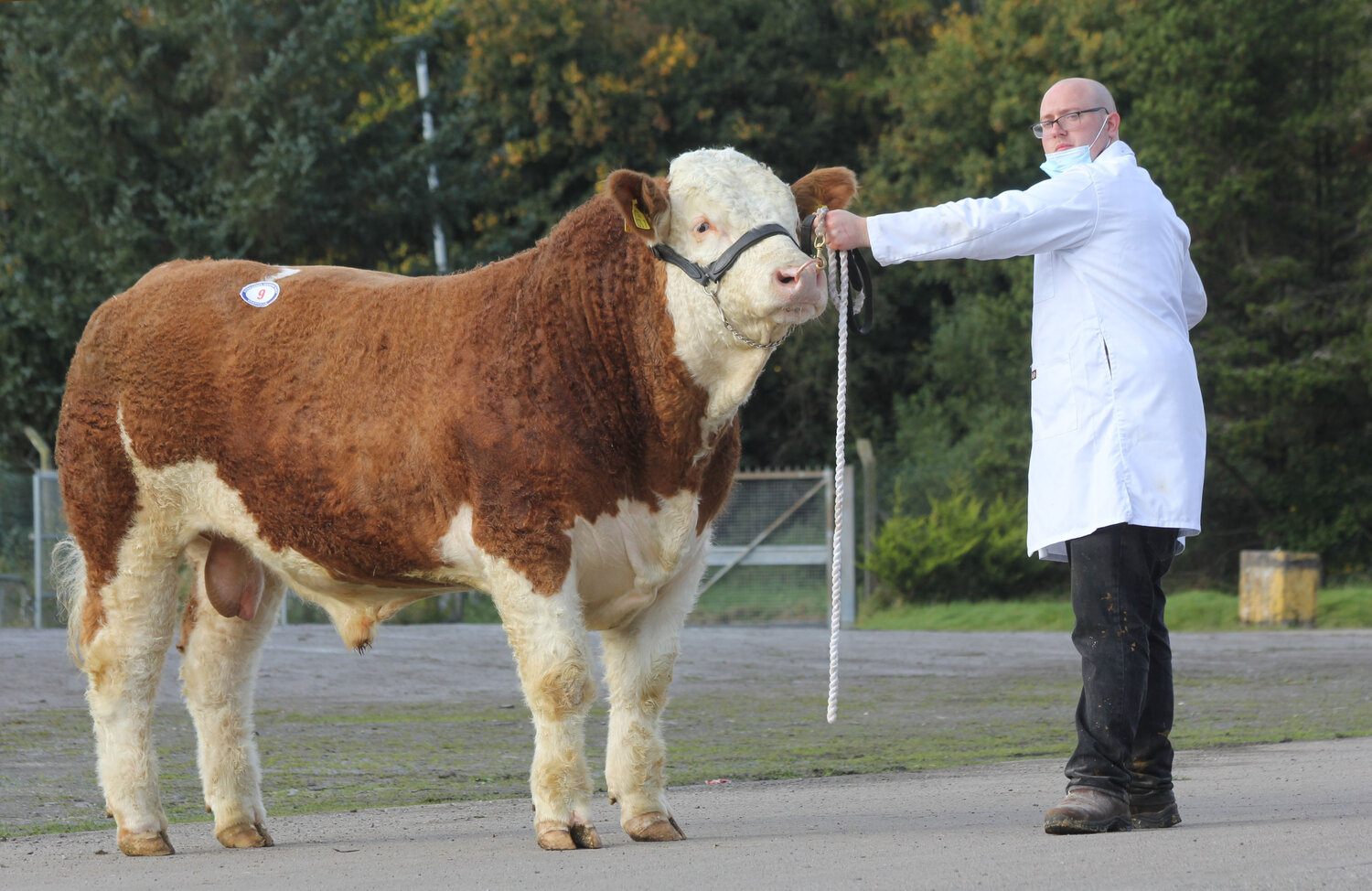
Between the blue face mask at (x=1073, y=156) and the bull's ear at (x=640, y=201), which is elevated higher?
the blue face mask at (x=1073, y=156)

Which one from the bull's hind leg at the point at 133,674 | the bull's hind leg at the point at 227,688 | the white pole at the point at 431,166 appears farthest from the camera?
the white pole at the point at 431,166

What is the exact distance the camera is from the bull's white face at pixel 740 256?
518cm

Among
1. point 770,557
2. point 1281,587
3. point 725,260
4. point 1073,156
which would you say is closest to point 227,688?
point 725,260

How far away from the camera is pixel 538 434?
17.7 ft

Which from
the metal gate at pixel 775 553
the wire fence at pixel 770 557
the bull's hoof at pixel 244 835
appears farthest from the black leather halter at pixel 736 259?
the metal gate at pixel 775 553

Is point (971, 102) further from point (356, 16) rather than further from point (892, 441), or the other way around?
point (356, 16)

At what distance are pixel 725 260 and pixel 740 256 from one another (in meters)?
0.06

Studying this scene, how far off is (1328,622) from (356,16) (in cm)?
1826

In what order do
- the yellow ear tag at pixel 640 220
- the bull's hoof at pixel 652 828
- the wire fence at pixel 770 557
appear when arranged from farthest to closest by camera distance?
the wire fence at pixel 770 557, the bull's hoof at pixel 652 828, the yellow ear tag at pixel 640 220

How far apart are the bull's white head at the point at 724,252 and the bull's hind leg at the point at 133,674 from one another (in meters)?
2.35

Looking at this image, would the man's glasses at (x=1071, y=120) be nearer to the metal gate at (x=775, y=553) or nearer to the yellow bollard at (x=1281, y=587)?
the yellow bollard at (x=1281, y=587)

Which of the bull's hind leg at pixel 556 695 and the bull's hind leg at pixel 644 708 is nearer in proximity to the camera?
the bull's hind leg at pixel 556 695

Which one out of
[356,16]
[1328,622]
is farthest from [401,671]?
[356,16]

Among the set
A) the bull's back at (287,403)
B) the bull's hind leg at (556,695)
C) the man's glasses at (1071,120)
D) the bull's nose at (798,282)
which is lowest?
the bull's hind leg at (556,695)
